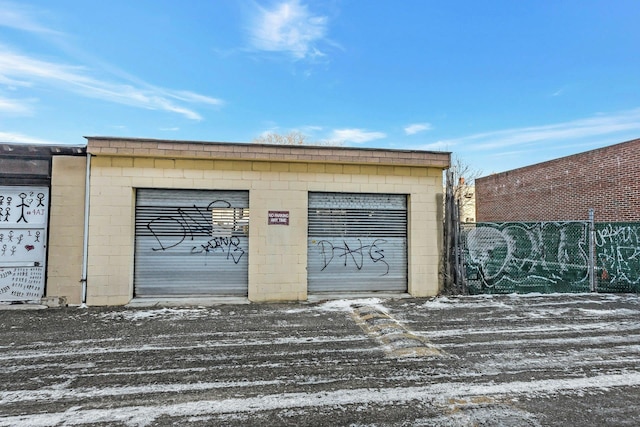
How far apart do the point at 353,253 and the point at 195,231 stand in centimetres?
385

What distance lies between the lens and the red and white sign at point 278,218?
843cm

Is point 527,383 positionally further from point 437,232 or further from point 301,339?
point 437,232

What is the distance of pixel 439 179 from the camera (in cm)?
919

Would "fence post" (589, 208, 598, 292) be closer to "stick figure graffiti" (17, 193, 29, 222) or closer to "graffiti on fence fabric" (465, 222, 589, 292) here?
"graffiti on fence fabric" (465, 222, 589, 292)

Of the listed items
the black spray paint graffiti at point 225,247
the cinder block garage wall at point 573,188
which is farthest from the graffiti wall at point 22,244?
the cinder block garage wall at point 573,188

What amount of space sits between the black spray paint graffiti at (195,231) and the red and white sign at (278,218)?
0.92 m

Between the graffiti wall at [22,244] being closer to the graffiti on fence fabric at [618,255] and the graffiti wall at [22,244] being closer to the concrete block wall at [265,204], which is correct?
the concrete block wall at [265,204]

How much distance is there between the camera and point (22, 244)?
7.61 metres

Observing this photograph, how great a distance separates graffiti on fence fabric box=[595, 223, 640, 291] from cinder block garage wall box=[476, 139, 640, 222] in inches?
190

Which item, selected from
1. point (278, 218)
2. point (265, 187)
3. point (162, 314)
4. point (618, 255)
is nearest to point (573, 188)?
point (618, 255)

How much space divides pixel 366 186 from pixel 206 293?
15.2ft

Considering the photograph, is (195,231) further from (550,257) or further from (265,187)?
(550,257)

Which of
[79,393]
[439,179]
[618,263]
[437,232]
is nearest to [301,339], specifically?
[79,393]

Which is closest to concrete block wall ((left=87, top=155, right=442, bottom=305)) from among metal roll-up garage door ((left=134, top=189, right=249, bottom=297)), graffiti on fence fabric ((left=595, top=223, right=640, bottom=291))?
metal roll-up garage door ((left=134, top=189, right=249, bottom=297))
